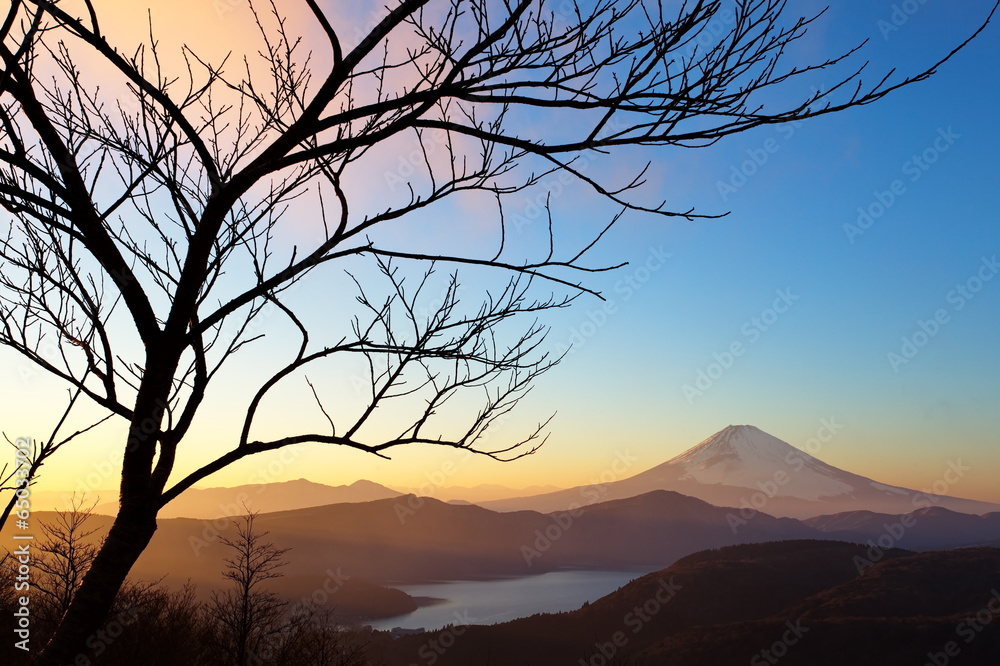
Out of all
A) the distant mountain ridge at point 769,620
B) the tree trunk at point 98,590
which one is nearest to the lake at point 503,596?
the distant mountain ridge at point 769,620

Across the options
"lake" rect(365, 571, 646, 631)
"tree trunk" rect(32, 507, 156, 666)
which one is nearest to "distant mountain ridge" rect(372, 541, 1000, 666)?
"lake" rect(365, 571, 646, 631)

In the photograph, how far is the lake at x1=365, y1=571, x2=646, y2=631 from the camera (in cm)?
10488

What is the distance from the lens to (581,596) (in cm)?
12675

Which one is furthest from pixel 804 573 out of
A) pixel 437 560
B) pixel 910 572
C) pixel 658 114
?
pixel 437 560

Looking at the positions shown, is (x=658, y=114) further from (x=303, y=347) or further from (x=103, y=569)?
(x=103, y=569)

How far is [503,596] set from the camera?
5172 inches

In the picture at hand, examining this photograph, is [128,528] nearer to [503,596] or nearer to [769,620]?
[769,620]

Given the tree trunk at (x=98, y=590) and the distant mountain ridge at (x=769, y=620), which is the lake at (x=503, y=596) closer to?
the distant mountain ridge at (x=769, y=620)

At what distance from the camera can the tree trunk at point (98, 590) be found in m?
2.02

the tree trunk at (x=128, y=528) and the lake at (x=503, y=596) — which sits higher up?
the tree trunk at (x=128, y=528)

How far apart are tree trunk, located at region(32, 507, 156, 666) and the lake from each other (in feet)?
331

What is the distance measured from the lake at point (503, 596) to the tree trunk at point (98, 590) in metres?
101

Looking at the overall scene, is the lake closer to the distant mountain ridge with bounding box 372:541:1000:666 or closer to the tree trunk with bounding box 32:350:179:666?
the distant mountain ridge with bounding box 372:541:1000:666

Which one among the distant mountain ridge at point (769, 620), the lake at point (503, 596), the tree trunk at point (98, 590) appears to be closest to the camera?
the tree trunk at point (98, 590)
